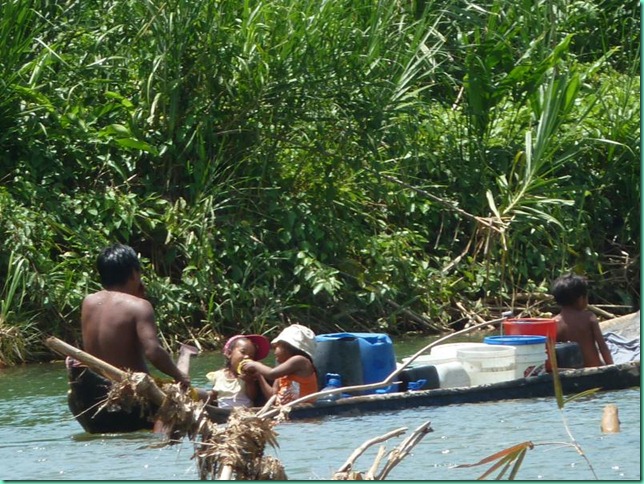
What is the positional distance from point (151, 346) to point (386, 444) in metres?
1.22

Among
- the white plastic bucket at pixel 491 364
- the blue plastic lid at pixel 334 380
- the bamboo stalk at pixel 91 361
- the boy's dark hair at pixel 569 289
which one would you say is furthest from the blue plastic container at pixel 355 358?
the bamboo stalk at pixel 91 361

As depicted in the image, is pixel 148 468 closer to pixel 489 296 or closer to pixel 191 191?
pixel 191 191

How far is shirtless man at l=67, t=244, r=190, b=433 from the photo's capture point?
256 inches

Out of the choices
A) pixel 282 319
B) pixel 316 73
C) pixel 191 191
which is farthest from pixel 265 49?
pixel 282 319

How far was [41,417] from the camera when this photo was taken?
775 centimetres

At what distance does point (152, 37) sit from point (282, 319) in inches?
98.0

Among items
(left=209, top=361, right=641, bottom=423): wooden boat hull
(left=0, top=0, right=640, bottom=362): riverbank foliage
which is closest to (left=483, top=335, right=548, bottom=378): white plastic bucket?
(left=209, top=361, right=641, bottom=423): wooden boat hull

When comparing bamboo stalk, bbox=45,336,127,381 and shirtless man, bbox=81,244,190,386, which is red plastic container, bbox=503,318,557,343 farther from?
bamboo stalk, bbox=45,336,127,381

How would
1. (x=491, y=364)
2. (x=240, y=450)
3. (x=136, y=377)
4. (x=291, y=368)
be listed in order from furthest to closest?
(x=491, y=364) → (x=291, y=368) → (x=136, y=377) → (x=240, y=450)

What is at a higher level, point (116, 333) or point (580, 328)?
point (116, 333)

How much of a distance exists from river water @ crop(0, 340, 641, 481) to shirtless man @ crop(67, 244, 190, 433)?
28cm

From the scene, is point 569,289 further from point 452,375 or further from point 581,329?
point 452,375

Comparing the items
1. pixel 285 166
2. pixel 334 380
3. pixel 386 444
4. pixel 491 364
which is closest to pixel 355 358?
pixel 334 380

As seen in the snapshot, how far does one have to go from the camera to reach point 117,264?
6.61 metres
